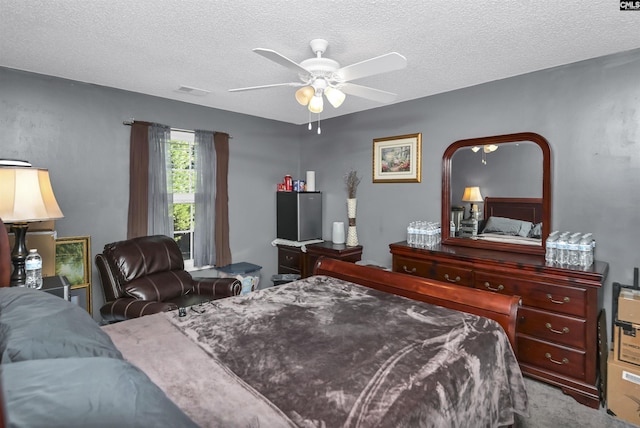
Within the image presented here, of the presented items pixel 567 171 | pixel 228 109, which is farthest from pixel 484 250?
pixel 228 109

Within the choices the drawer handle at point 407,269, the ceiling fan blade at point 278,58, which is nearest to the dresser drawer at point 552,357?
the drawer handle at point 407,269

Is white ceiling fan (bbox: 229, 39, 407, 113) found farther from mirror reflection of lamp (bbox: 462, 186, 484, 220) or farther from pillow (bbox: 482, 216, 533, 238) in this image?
pillow (bbox: 482, 216, 533, 238)

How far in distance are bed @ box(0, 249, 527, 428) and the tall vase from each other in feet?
6.92

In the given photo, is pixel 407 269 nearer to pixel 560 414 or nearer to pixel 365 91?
pixel 560 414

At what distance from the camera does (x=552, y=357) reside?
256cm

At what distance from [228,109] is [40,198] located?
8.23 ft

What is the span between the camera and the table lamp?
2.18 m

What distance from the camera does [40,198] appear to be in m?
2.33

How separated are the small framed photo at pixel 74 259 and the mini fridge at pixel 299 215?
7.93 ft

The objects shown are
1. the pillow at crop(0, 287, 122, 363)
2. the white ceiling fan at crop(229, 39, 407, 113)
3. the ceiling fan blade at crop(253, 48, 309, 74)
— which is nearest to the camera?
the pillow at crop(0, 287, 122, 363)

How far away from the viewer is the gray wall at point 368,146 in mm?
2662

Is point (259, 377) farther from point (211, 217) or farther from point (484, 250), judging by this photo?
point (211, 217)

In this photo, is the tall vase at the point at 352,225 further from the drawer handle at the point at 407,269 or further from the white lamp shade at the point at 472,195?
the white lamp shade at the point at 472,195

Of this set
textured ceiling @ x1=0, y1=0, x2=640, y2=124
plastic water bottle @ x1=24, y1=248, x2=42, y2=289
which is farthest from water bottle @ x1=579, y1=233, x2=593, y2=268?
plastic water bottle @ x1=24, y1=248, x2=42, y2=289
